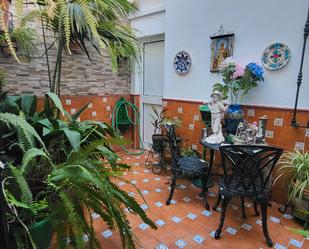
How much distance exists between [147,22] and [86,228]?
10.2 feet

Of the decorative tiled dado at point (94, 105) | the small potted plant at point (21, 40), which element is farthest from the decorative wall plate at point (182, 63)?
the small potted plant at point (21, 40)

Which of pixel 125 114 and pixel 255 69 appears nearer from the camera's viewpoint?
pixel 255 69

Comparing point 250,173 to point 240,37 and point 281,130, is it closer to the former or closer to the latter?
point 281,130

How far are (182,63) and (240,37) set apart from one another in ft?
2.51

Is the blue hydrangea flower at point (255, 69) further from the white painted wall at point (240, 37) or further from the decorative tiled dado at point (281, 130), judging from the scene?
the decorative tiled dado at point (281, 130)

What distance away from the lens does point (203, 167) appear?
2.08 m

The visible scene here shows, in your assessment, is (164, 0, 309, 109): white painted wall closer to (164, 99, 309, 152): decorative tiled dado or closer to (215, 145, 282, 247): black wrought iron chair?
(164, 99, 309, 152): decorative tiled dado

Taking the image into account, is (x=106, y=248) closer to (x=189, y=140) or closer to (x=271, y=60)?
(x=189, y=140)

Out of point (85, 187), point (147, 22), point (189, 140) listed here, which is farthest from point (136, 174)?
point (147, 22)

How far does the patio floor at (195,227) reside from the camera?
1590mm

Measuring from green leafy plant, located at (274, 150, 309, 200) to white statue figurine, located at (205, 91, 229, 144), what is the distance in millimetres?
623

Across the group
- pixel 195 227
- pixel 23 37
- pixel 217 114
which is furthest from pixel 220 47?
pixel 23 37

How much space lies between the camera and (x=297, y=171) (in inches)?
71.3

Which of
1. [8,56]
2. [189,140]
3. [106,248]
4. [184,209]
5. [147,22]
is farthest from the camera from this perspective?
[147,22]
